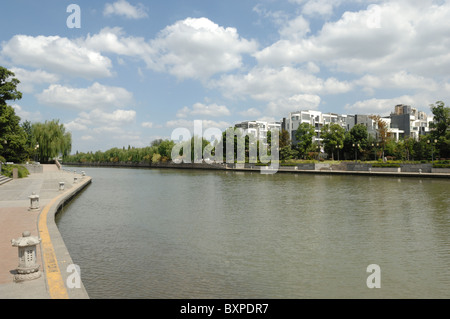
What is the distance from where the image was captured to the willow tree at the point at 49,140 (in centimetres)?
6072

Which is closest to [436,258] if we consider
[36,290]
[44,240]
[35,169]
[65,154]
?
[36,290]

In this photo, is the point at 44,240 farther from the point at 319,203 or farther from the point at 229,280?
the point at 319,203

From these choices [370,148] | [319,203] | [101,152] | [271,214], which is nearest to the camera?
[271,214]

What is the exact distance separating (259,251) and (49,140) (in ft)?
201

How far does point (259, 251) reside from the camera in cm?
1019

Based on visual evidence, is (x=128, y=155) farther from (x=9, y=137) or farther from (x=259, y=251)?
(x=259, y=251)

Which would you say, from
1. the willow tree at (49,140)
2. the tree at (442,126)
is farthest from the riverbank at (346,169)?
the willow tree at (49,140)

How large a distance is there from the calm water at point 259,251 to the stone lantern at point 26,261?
1.27 metres

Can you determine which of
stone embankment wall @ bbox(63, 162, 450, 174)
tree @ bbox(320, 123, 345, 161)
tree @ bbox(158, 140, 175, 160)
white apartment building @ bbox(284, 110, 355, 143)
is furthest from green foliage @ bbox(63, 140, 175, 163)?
tree @ bbox(320, 123, 345, 161)

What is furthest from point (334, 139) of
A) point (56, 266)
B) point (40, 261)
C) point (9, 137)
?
point (56, 266)

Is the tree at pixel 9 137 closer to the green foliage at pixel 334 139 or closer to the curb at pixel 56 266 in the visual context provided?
the curb at pixel 56 266

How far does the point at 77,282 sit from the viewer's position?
6.47 meters

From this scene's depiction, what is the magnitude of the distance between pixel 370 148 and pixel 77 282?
7793 cm

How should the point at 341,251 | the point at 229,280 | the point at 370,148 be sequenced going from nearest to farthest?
1. the point at 229,280
2. the point at 341,251
3. the point at 370,148
